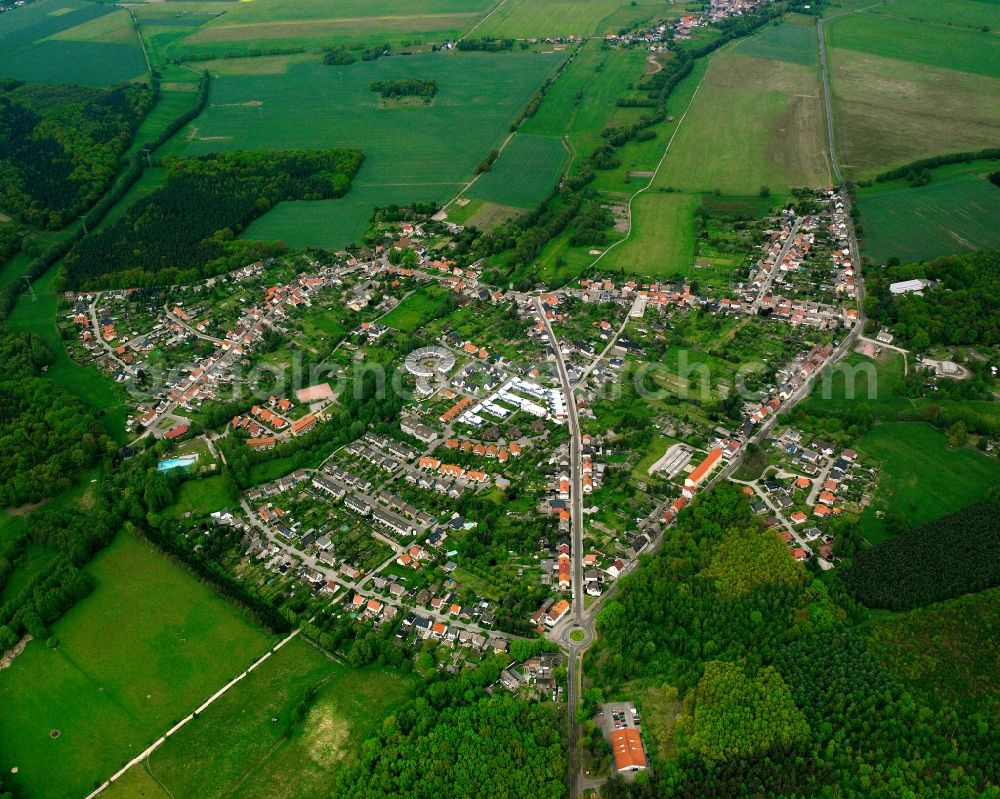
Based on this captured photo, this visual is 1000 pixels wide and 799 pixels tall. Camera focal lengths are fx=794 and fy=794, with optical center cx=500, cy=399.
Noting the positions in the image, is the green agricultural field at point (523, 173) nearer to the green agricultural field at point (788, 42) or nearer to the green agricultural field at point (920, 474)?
the green agricultural field at point (920, 474)

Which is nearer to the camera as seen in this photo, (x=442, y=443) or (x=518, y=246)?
(x=442, y=443)

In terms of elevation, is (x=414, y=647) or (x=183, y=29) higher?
(x=183, y=29)

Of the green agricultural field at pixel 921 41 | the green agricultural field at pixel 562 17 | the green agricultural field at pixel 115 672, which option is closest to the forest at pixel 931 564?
the green agricultural field at pixel 115 672

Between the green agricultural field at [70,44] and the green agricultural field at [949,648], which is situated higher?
the green agricultural field at [70,44]

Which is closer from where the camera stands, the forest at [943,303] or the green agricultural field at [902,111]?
the forest at [943,303]

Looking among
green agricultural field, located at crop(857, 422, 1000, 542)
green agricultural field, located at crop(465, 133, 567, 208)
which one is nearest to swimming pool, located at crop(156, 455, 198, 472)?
green agricultural field, located at crop(857, 422, 1000, 542)

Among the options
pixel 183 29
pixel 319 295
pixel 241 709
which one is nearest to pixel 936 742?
pixel 241 709

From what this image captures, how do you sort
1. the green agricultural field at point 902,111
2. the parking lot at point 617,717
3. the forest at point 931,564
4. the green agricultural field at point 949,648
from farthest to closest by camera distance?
the green agricultural field at point 902,111 < the forest at point 931,564 < the green agricultural field at point 949,648 < the parking lot at point 617,717

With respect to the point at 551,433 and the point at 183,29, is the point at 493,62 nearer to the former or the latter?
the point at 183,29
